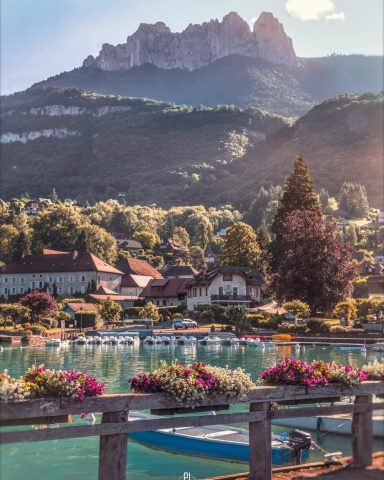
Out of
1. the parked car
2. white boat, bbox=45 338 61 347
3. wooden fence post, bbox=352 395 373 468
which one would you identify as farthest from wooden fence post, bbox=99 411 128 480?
the parked car

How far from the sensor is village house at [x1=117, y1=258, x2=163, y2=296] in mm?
120375

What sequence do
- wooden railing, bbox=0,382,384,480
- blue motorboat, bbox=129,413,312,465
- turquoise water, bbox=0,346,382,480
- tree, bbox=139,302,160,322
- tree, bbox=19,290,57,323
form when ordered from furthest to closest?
tree, bbox=139,302,160,322
tree, bbox=19,290,57,323
blue motorboat, bbox=129,413,312,465
turquoise water, bbox=0,346,382,480
wooden railing, bbox=0,382,384,480

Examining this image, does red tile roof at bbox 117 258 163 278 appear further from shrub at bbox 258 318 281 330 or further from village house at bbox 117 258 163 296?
shrub at bbox 258 318 281 330

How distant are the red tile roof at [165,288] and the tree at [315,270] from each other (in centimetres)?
3532

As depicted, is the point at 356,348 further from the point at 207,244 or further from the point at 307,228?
the point at 207,244

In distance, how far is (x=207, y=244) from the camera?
19000 cm

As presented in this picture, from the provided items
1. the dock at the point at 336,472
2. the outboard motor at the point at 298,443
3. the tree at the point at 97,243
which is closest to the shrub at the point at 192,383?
the dock at the point at 336,472

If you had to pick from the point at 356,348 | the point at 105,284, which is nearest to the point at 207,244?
the point at 105,284

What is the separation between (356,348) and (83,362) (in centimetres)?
2478

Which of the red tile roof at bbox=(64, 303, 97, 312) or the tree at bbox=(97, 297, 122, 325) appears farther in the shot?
the red tile roof at bbox=(64, 303, 97, 312)

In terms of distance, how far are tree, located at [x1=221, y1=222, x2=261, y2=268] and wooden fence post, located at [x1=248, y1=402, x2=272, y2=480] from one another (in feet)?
324

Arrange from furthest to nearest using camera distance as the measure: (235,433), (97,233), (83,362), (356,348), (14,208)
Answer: (14,208) → (97,233) → (356,348) → (83,362) → (235,433)

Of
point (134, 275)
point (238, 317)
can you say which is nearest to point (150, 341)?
point (238, 317)

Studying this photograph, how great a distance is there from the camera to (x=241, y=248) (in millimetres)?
109250
